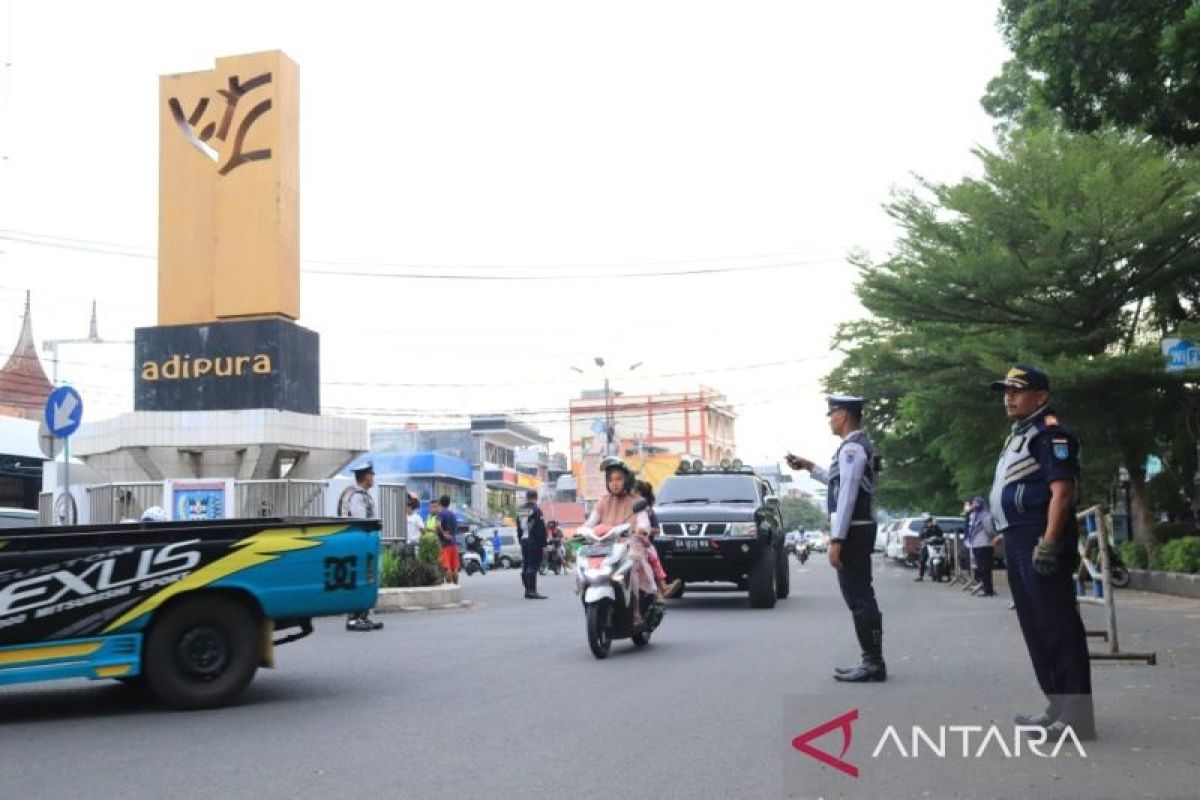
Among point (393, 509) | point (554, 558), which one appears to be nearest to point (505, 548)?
point (554, 558)

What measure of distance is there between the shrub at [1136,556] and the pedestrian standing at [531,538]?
11.1 m

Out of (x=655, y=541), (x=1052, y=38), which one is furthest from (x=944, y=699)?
(x=655, y=541)

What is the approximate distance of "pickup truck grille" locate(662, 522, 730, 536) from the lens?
16781 mm

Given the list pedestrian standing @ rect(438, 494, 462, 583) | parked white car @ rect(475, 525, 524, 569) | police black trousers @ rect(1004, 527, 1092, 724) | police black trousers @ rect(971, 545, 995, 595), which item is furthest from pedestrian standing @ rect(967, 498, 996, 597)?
parked white car @ rect(475, 525, 524, 569)

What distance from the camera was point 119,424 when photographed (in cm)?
2583

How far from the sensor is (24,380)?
61.8m

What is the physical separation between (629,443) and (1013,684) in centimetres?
9926

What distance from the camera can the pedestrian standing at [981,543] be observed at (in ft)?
68.9

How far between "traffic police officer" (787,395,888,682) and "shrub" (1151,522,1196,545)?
17.8m

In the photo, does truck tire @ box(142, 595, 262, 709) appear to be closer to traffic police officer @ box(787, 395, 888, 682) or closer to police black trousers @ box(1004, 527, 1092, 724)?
traffic police officer @ box(787, 395, 888, 682)

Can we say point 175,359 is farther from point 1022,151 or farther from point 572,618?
point 1022,151

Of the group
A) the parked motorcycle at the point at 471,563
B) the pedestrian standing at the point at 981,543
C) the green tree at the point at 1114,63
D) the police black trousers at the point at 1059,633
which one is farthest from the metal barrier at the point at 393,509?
the parked motorcycle at the point at 471,563

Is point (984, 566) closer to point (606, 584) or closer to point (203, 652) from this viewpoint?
point (606, 584)

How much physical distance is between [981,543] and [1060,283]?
4.51 m
